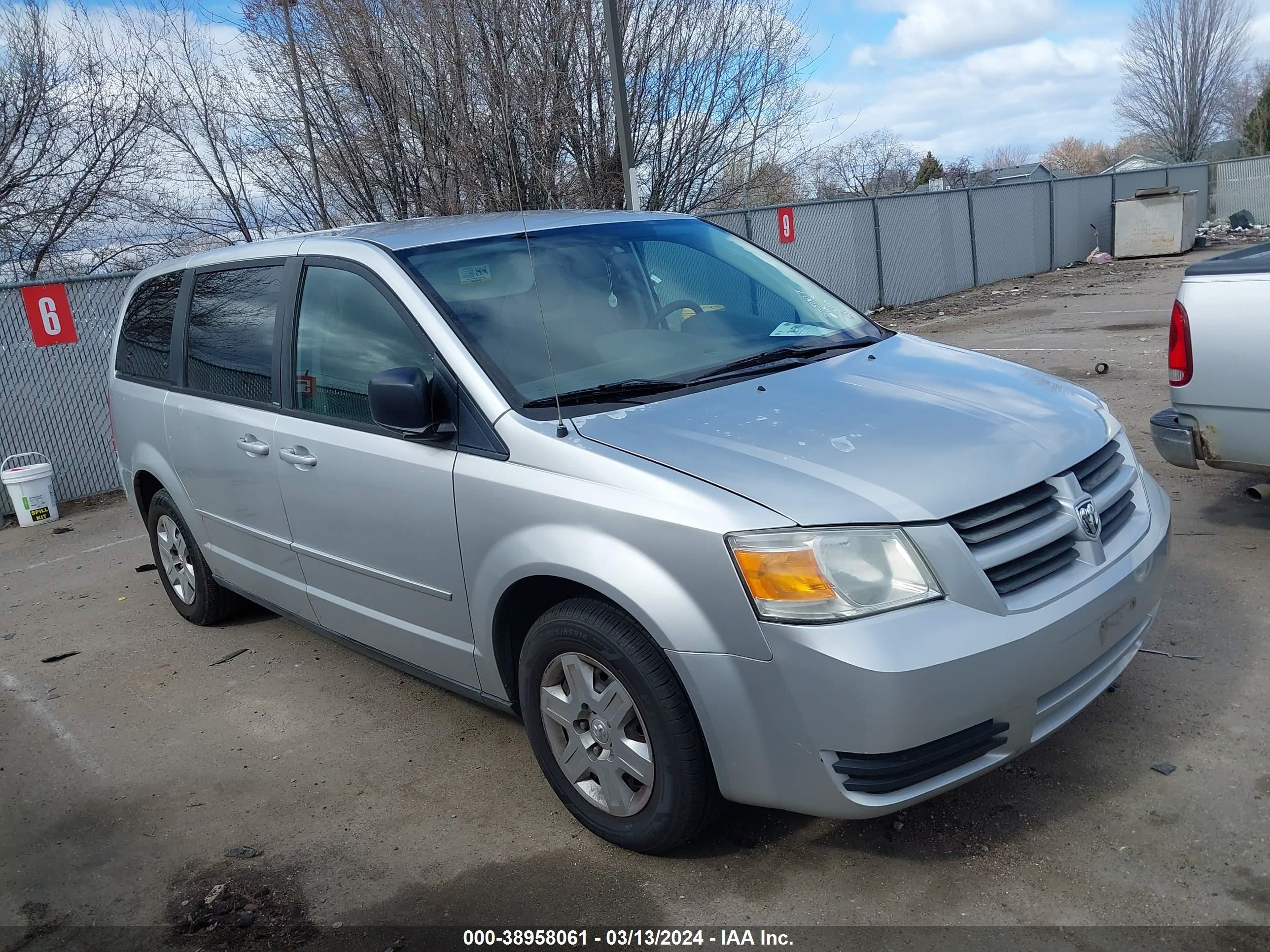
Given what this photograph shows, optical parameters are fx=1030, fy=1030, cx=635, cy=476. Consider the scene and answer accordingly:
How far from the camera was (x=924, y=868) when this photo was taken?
9.61 feet

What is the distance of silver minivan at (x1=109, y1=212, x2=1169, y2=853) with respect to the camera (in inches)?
103

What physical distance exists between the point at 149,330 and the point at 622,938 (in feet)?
13.8

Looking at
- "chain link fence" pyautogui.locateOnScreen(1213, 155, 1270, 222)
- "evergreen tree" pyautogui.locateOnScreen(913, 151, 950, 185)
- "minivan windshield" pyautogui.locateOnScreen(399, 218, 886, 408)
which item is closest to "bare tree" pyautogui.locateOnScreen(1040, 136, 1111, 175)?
"evergreen tree" pyautogui.locateOnScreen(913, 151, 950, 185)

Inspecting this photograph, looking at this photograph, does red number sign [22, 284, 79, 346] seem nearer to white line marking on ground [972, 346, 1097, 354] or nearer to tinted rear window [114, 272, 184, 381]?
tinted rear window [114, 272, 184, 381]

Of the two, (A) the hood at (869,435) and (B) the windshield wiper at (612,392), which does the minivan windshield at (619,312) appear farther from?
(A) the hood at (869,435)

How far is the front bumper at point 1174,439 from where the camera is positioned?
4.81 metres

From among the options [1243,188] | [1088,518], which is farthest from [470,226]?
[1243,188]

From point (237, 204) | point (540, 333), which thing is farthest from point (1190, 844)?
point (237, 204)

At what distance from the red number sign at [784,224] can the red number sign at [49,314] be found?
9.78m

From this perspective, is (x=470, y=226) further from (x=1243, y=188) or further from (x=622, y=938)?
(x=1243, y=188)

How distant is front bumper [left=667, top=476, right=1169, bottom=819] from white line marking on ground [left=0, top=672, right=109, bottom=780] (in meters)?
2.87

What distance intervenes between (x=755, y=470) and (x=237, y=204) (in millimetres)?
14912

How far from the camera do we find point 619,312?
3793 millimetres

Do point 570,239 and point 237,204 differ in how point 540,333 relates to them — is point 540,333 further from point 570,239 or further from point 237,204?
point 237,204
